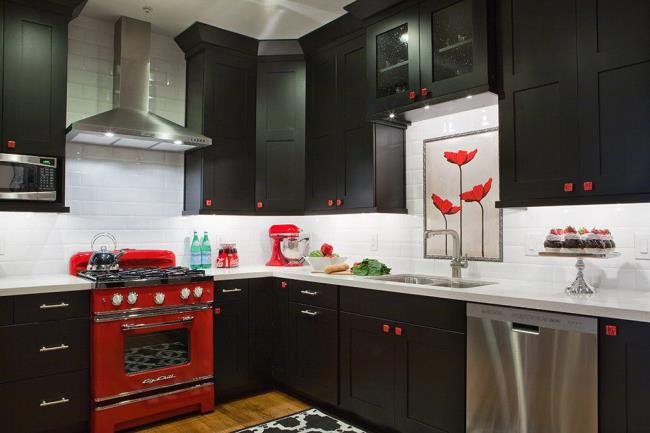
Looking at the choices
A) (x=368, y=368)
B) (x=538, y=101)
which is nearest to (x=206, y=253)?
(x=368, y=368)

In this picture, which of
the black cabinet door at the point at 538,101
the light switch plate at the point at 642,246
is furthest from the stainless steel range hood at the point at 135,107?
the light switch plate at the point at 642,246

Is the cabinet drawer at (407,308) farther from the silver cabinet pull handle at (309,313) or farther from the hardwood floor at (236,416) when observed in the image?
the hardwood floor at (236,416)

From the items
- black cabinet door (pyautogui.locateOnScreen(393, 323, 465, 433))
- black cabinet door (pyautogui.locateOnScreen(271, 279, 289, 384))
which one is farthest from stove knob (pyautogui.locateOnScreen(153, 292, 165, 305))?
black cabinet door (pyautogui.locateOnScreen(393, 323, 465, 433))

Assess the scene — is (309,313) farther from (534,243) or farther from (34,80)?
(34,80)

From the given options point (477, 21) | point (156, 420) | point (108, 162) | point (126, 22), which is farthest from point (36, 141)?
point (477, 21)

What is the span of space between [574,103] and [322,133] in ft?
6.34

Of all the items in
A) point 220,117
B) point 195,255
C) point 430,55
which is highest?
point 430,55

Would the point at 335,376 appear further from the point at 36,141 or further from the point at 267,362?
the point at 36,141

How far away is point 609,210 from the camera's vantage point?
2.51 metres

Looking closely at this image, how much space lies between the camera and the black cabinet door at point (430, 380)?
2.47 m

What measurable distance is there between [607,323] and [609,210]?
787mm

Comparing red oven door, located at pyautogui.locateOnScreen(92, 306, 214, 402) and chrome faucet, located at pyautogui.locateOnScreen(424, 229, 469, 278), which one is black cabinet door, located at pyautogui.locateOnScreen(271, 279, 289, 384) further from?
chrome faucet, located at pyautogui.locateOnScreen(424, 229, 469, 278)

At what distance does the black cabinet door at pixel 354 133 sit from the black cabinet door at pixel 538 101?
103 centimetres

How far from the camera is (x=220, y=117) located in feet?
12.7
